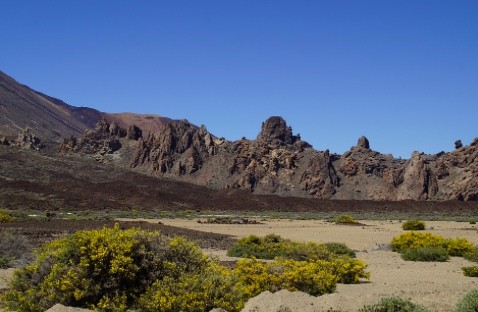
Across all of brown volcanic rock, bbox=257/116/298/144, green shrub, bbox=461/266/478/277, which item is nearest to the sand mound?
green shrub, bbox=461/266/478/277

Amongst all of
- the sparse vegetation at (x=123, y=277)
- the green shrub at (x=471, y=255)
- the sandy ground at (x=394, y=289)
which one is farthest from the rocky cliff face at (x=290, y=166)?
the sparse vegetation at (x=123, y=277)

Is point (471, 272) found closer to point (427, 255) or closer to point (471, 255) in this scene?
point (427, 255)

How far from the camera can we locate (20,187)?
84.6 meters

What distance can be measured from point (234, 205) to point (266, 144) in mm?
58669

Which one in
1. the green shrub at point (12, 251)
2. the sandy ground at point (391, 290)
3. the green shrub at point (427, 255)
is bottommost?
the green shrub at point (12, 251)

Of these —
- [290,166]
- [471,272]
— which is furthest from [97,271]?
[290,166]

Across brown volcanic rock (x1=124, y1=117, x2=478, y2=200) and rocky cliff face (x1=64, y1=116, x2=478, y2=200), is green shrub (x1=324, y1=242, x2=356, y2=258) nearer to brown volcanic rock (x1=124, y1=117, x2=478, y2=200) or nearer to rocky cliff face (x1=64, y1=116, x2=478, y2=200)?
rocky cliff face (x1=64, y1=116, x2=478, y2=200)

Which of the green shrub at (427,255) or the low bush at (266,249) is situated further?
the low bush at (266,249)

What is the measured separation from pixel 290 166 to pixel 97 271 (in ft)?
445

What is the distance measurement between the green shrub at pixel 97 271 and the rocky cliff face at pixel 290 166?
116525 millimetres

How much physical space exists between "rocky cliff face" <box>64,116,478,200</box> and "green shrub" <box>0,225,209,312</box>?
382 ft

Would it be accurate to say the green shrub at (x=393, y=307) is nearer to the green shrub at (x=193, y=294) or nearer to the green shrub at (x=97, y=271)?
the green shrub at (x=193, y=294)

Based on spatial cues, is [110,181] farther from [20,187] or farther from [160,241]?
[160,241]

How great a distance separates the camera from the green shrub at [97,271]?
9.16 m
